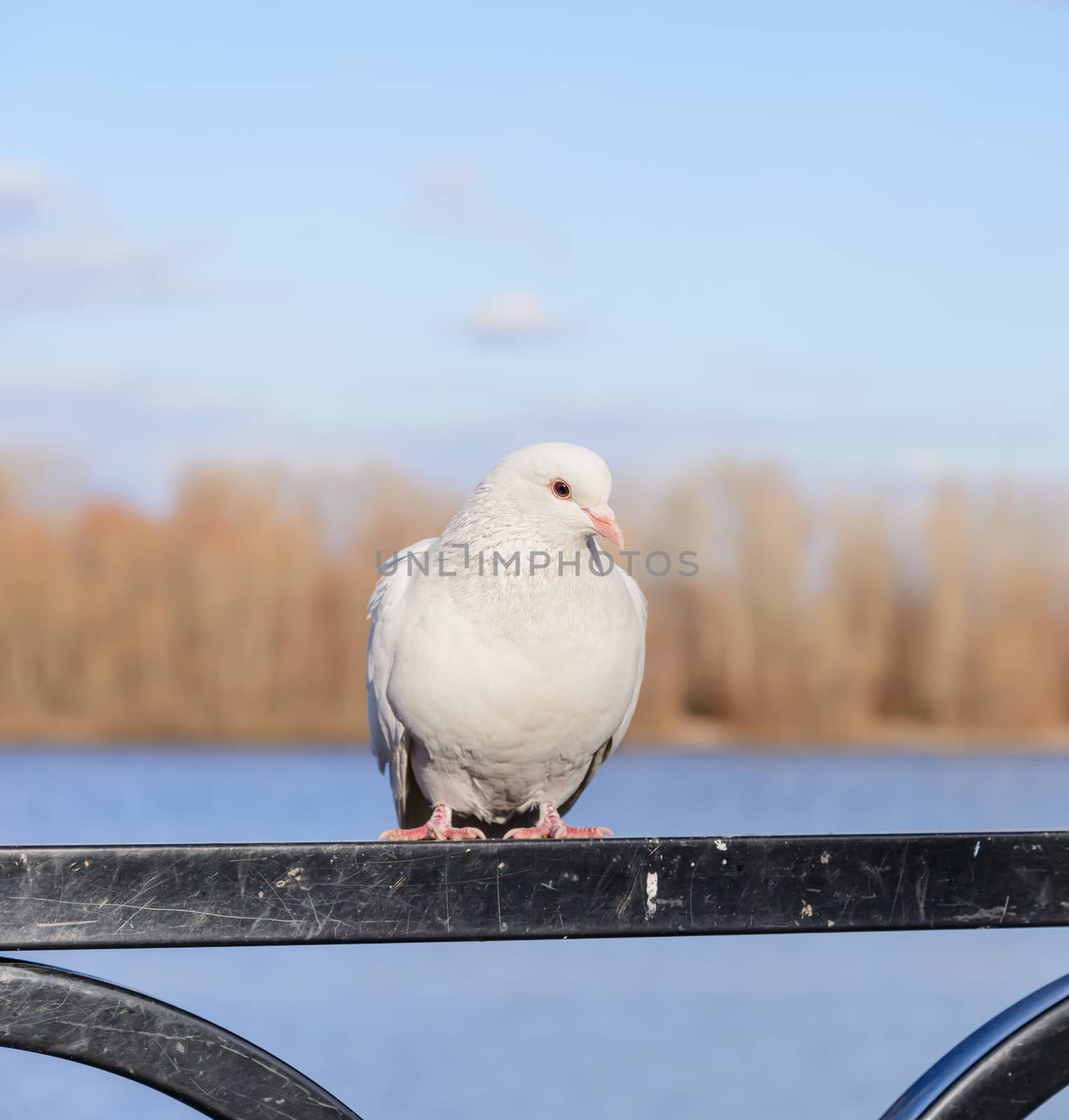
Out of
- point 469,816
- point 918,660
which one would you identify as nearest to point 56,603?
point 918,660

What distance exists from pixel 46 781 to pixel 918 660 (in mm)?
19355

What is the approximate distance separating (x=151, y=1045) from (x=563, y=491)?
2.26 m

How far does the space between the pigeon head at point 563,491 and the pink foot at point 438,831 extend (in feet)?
2.78

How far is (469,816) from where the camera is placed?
4234 millimetres

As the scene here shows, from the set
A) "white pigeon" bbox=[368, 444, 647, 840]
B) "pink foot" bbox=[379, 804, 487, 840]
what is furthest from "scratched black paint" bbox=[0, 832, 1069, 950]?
"white pigeon" bbox=[368, 444, 647, 840]

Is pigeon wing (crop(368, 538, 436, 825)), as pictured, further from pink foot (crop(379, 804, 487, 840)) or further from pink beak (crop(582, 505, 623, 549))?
pink beak (crop(582, 505, 623, 549))

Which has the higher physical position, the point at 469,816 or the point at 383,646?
the point at 383,646

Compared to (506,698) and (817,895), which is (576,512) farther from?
(817,895)

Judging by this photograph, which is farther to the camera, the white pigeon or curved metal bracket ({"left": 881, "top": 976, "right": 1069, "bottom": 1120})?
the white pigeon

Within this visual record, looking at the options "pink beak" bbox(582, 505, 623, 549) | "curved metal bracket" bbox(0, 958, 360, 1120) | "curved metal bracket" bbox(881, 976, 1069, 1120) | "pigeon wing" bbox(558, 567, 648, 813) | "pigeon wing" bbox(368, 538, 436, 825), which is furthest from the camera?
"pigeon wing" bbox(558, 567, 648, 813)

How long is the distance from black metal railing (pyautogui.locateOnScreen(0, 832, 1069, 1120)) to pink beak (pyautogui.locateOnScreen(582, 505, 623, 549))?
5.81 ft

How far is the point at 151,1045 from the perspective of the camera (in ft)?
5.46

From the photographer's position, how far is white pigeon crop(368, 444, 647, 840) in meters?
3.48

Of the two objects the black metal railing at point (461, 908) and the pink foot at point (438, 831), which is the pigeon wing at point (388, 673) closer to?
the pink foot at point (438, 831)
